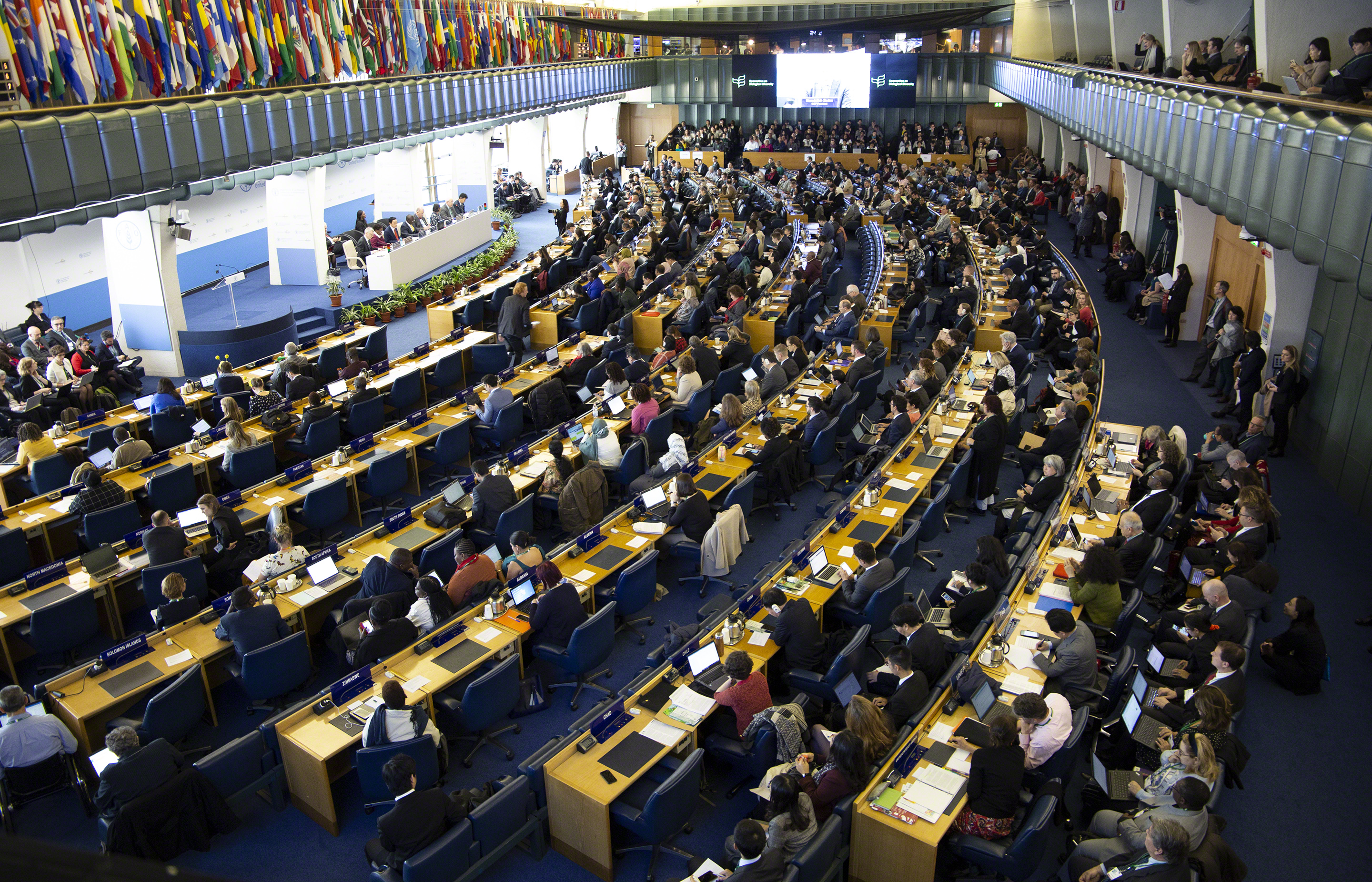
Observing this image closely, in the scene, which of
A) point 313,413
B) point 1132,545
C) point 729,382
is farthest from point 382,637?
point 729,382

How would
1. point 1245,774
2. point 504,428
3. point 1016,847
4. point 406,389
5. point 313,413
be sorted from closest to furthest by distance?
point 1016,847
point 1245,774
point 313,413
point 504,428
point 406,389

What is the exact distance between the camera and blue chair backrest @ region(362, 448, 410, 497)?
11227 mm

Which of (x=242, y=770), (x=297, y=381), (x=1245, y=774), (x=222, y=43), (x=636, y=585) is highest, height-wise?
(x=222, y=43)

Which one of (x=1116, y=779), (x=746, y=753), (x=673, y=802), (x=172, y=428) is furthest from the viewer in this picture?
(x=172, y=428)

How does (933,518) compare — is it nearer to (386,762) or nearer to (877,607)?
(877,607)

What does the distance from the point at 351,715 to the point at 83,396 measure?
33.9 feet

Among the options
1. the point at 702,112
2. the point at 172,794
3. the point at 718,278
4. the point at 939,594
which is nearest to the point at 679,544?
the point at 939,594

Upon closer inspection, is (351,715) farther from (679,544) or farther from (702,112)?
(702,112)

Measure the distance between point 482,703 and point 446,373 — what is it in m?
8.45

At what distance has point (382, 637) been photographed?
780cm

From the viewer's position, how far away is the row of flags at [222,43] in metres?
12.6

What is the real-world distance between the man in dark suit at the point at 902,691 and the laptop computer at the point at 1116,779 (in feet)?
4.07

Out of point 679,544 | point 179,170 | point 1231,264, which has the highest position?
point 179,170

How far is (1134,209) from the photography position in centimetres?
2102
